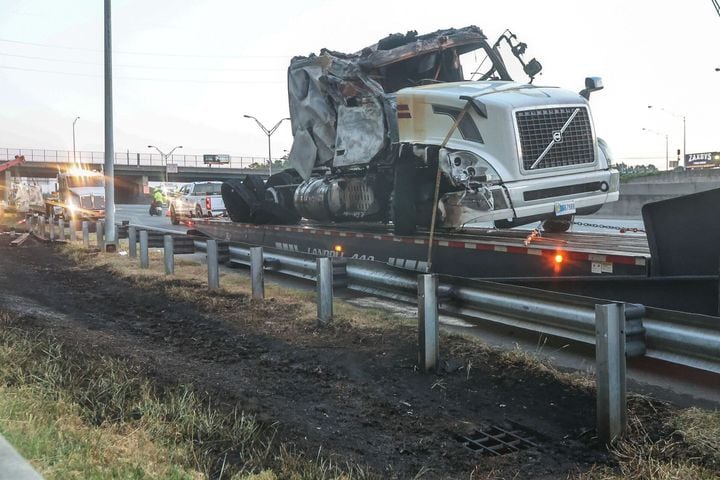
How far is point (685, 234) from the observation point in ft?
18.9

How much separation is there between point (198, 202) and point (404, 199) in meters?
20.9

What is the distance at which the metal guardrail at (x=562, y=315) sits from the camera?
4154 mm

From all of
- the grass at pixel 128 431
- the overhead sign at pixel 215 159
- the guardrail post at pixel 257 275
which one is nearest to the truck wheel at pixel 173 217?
the guardrail post at pixel 257 275

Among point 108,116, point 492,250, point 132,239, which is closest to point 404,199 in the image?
point 492,250

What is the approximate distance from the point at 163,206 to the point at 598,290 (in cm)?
4200

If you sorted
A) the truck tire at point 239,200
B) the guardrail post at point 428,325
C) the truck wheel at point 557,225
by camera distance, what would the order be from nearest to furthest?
the guardrail post at point 428,325, the truck wheel at point 557,225, the truck tire at point 239,200

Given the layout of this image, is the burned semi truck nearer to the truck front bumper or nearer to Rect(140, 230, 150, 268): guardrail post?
the truck front bumper

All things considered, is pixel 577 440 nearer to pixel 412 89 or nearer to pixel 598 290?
pixel 598 290

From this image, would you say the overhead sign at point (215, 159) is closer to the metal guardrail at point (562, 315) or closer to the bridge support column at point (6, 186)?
the bridge support column at point (6, 186)

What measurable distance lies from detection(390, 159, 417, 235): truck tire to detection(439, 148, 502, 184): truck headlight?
88cm

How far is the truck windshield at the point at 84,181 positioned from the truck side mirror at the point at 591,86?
25.8 meters

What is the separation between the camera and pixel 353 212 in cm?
1105

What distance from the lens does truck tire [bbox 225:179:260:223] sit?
1364cm

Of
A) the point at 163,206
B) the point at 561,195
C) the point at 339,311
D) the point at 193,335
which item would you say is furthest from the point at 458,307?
the point at 163,206
